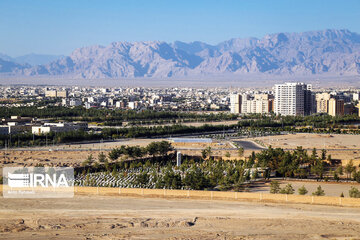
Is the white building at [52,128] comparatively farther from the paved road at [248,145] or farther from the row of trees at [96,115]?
the paved road at [248,145]

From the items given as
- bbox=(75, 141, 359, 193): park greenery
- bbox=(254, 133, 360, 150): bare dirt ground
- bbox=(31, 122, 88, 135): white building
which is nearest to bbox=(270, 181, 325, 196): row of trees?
bbox=(75, 141, 359, 193): park greenery

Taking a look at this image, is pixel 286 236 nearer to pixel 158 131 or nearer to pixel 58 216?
pixel 58 216

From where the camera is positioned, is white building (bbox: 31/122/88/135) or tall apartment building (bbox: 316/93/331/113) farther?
tall apartment building (bbox: 316/93/331/113)

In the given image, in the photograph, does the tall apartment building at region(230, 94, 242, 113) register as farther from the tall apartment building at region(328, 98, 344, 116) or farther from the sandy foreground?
the sandy foreground

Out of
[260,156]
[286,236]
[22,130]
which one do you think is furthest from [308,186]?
[22,130]

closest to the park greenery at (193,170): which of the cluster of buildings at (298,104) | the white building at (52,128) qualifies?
the white building at (52,128)

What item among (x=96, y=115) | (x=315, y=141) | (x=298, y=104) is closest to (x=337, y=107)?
(x=298, y=104)

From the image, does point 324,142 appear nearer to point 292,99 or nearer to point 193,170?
point 193,170
